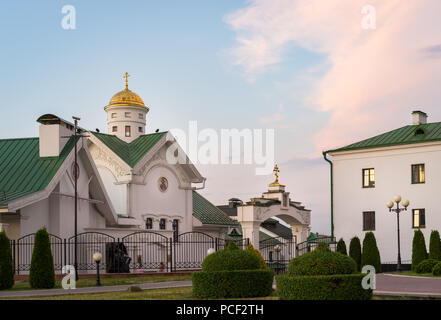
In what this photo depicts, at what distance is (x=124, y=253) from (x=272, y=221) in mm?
34176

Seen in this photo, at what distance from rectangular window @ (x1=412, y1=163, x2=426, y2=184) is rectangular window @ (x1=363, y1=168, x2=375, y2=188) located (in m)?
2.50

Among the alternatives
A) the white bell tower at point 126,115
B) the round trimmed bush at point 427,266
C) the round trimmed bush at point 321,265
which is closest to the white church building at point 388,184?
the round trimmed bush at point 427,266

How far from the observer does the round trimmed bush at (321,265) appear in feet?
49.5

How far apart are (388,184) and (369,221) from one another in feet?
8.42

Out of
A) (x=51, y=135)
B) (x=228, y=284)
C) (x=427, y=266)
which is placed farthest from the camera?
(x=51, y=135)

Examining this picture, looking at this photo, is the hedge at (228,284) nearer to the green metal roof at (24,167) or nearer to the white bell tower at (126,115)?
the green metal roof at (24,167)

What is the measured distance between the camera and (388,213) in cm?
3906

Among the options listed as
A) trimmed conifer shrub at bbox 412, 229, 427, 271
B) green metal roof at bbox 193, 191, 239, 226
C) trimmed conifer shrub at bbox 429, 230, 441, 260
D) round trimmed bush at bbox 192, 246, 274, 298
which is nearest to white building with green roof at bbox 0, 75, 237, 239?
green metal roof at bbox 193, 191, 239, 226

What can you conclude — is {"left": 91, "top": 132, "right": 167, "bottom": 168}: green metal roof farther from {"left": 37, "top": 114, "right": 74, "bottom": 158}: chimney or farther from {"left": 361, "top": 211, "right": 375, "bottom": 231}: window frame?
{"left": 361, "top": 211, "right": 375, "bottom": 231}: window frame

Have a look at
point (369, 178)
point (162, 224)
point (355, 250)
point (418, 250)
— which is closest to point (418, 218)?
point (369, 178)

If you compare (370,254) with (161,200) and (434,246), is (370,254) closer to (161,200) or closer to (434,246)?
(434,246)

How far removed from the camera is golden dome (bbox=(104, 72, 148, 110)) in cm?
5125

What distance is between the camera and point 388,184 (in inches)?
1543
